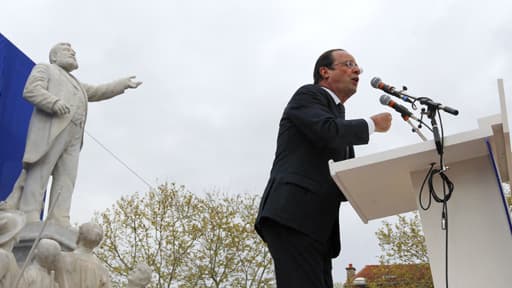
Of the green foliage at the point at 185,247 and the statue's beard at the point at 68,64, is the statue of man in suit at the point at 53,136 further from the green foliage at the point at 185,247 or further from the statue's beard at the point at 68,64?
the green foliage at the point at 185,247

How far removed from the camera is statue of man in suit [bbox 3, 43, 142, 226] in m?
Answer: 5.92

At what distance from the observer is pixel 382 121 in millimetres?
2508

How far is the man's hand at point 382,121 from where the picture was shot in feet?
8.16

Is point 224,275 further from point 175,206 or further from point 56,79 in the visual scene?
point 56,79

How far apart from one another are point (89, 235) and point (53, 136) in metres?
1.48

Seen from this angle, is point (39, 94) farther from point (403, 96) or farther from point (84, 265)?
point (403, 96)

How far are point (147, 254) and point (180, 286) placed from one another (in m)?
1.71

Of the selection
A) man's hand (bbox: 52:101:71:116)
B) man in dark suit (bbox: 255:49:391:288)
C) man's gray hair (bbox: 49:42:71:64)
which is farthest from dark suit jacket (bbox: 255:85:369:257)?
man's gray hair (bbox: 49:42:71:64)

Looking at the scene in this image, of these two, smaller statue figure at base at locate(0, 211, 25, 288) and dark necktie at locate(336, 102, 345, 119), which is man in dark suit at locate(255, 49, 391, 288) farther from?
smaller statue figure at base at locate(0, 211, 25, 288)

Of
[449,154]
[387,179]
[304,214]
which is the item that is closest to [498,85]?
[449,154]

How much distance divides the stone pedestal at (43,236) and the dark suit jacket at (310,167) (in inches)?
137

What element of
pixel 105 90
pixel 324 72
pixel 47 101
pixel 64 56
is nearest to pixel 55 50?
pixel 64 56

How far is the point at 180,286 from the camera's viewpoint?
68.8 feet

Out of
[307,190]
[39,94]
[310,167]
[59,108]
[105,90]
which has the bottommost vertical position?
[307,190]
